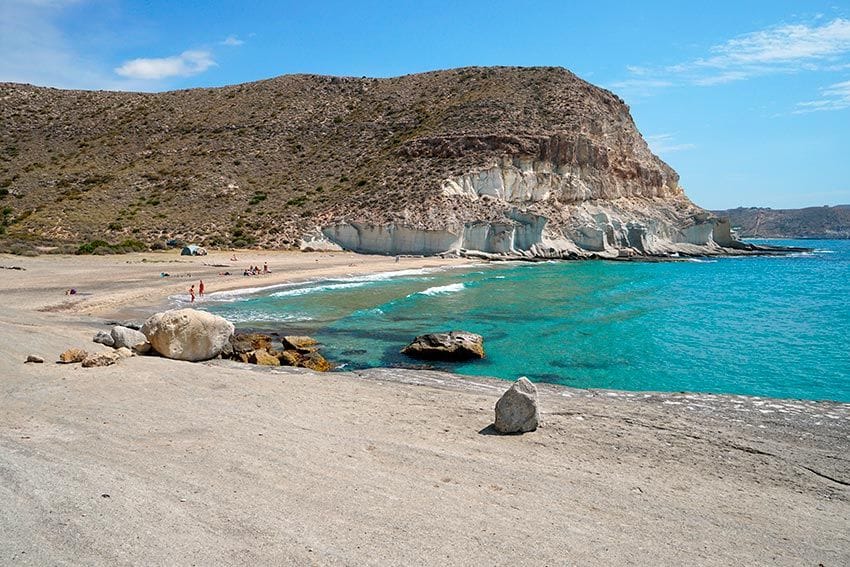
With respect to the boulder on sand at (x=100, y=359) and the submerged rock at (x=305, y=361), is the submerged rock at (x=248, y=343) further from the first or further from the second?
the boulder on sand at (x=100, y=359)

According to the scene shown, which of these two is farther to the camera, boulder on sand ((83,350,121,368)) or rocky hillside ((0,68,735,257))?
rocky hillside ((0,68,735,257))

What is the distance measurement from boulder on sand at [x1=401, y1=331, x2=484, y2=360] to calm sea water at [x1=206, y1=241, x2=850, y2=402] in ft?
1.27

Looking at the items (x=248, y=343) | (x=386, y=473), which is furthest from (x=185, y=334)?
(x=386, y=473)

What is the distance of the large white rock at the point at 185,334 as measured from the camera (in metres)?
12.3

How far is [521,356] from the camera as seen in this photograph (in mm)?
16109

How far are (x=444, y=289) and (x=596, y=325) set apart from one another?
10694 millimetres

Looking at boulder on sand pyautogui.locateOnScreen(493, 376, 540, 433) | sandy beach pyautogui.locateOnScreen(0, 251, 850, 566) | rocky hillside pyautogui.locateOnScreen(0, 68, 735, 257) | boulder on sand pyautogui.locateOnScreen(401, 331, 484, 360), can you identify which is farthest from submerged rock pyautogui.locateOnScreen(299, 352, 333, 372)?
rocky hillside pyautogui.locateOnScreen(0, 68, 735, 257)

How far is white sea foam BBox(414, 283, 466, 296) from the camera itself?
29291 mm

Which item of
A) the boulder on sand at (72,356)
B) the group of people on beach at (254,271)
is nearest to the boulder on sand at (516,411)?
the boulder on sand at (72,356)

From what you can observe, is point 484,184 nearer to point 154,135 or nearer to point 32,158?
point 154,135

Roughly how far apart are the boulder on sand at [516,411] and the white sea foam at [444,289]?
67.1 feet

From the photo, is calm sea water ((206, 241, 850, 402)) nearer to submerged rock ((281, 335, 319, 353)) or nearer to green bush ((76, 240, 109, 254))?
submerged rock ((281, 335, 319, 353))

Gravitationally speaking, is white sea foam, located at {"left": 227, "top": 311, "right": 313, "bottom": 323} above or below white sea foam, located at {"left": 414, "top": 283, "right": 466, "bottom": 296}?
above

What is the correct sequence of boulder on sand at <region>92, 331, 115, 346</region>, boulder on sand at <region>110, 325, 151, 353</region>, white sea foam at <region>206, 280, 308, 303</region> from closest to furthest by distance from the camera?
boulder on sand at <region>110, 325, 151, 353</region>, boulder on sand at <region>92, 331, 115, 346</region>, white sea foam at <region>206, 280, 308, 303</region>
